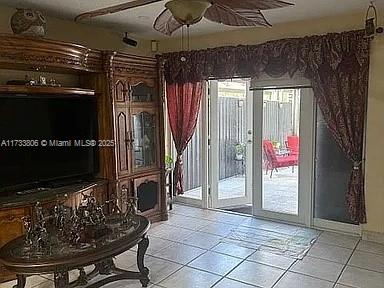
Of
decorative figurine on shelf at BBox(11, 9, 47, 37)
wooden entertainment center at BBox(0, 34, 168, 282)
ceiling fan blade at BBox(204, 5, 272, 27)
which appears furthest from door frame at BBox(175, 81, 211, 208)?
ceiling fan blade at BBox(204, 5, 272, 27)

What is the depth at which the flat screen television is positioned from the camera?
10.8 ft

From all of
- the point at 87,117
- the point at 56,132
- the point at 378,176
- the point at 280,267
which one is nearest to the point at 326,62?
the point at 378,176

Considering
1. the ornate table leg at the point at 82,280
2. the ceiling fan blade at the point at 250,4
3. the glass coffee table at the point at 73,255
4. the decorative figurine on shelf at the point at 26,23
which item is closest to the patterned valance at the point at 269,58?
the decorative figurine on shelf at the point at 26,23

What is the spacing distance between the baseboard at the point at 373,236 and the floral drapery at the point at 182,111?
2573mm

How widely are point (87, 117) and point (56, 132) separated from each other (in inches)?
16.0

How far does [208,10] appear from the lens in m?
1.99

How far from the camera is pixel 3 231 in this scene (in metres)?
3.07

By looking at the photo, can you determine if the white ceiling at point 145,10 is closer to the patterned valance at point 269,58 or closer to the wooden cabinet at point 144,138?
the patterned valance at point 269,58

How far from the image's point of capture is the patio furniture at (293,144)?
443 cm

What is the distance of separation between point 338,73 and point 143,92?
7.58ft

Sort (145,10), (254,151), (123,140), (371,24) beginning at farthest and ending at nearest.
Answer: (254,151) < (123,140) < (145,10) < (371,24)

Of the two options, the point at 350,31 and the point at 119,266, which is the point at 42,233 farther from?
the point at 350,31

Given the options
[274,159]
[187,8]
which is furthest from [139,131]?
[187,8]

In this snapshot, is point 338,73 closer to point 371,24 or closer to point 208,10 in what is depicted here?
point 371,24
